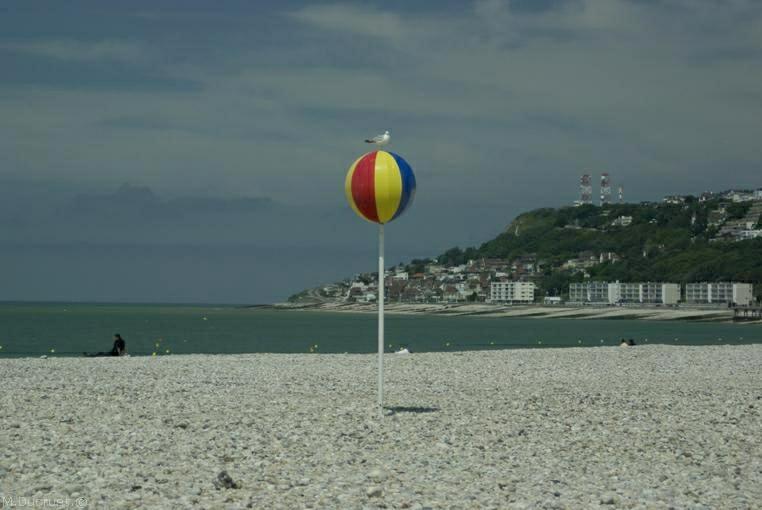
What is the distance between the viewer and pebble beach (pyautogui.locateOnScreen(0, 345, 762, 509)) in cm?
966

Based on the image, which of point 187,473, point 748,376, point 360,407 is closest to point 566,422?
point 360,407

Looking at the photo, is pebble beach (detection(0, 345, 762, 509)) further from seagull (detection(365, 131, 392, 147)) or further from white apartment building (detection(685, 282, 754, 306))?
white apartment building (detection(685, 282, 754, 306))

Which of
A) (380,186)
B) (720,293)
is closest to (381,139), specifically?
(380,186)

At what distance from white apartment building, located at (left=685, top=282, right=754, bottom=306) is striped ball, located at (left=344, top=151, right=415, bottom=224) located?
536ft

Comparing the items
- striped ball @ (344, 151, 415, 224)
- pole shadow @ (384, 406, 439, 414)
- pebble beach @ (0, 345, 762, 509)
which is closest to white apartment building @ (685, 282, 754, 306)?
pebble beach @ (0, 345, 762, 509)

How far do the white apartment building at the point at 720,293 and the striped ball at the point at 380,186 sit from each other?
163324mm

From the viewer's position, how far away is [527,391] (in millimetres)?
19188

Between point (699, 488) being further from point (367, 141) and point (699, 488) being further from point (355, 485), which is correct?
point (367, 141)

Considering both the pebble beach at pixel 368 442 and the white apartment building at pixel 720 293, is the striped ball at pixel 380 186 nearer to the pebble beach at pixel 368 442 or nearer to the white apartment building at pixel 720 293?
the pebble beach at pixel 368 442

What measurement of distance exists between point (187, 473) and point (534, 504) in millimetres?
3504

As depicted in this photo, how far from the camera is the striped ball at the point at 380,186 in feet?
46.8

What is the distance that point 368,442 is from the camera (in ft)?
41.1

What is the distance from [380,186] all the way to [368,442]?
374cm

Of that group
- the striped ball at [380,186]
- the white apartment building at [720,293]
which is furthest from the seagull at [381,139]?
the white apartment building at [720,293]
